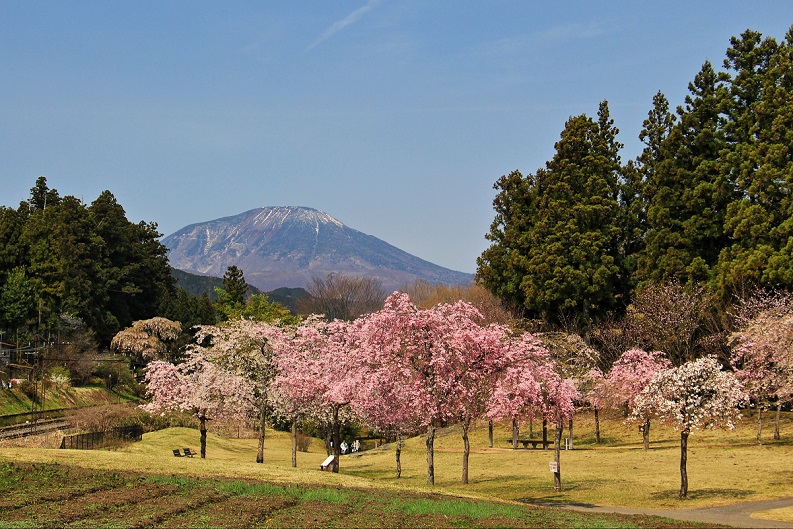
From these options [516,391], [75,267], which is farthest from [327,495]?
[75,267]

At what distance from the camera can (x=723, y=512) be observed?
91.7ft

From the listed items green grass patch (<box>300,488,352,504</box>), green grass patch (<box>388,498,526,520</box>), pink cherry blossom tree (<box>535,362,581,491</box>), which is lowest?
green grass patch (<box>388,498,526,520</box>)

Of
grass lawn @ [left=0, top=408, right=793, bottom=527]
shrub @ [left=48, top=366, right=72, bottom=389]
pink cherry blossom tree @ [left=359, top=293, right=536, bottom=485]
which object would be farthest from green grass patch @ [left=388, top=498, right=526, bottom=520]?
shrub @ [left=48, top=366, right=72, bottom=389]

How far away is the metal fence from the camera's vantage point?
137 ft

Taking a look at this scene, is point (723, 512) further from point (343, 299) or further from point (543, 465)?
point (343, 299)

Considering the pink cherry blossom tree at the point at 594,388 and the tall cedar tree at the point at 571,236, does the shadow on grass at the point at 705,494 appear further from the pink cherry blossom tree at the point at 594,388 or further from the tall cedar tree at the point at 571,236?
the tall cedar tree at the point at 571,236

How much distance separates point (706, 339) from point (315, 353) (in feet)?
87.9

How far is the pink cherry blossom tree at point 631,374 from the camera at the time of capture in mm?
45719

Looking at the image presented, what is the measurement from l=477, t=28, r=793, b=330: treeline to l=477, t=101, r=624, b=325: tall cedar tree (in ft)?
0.33

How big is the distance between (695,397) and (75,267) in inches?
2755

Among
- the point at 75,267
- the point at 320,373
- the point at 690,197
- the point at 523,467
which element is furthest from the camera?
the point at 75,267

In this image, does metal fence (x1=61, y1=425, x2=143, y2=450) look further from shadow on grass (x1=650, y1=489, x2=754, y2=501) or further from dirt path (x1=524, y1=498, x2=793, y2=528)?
shadow on grass (x1=650, y1=489, x2=754, y2=501)

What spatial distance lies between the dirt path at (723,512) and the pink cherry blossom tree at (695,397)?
286 cm

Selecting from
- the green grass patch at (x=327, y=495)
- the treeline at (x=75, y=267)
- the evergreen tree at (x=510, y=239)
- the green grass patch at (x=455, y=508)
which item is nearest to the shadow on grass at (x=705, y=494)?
the green grass patch at (x=455, y=508)
